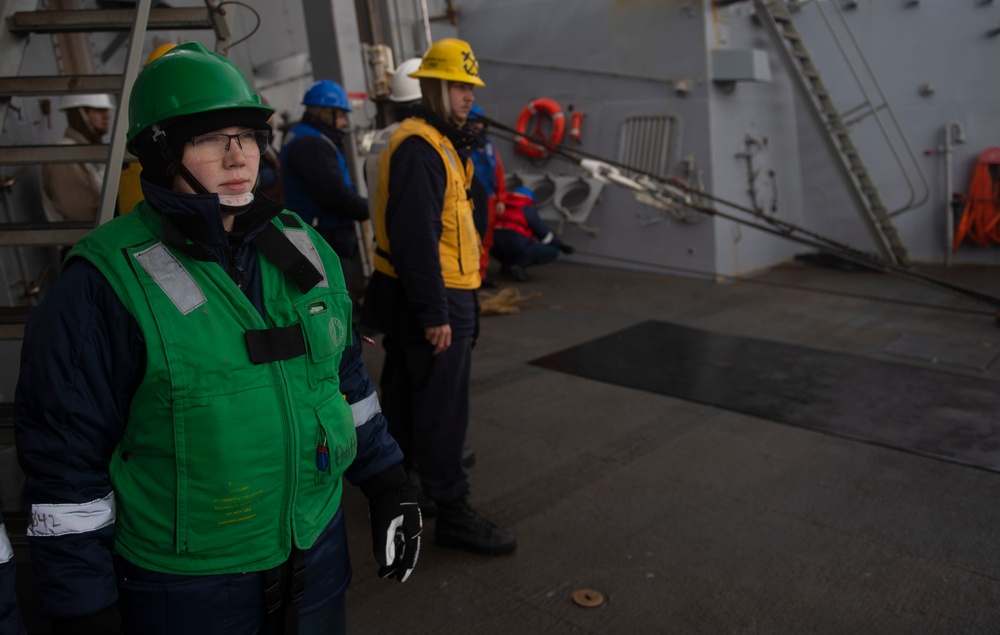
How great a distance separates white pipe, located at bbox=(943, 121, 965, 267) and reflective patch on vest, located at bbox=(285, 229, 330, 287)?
29.0 feet

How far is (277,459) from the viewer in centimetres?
159

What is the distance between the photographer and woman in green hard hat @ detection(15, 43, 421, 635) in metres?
1.44

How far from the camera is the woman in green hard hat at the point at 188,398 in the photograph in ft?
4.72

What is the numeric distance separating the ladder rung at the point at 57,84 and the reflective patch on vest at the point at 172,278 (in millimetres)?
1807

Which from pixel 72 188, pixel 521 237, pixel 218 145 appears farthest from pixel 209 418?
pixel 521 237

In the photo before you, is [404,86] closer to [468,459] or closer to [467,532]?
[468,459]

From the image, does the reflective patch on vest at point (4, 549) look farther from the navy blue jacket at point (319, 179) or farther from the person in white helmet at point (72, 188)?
the navy blue jacket at point (319, 179)

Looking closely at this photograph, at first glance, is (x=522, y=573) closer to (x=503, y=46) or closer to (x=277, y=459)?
(x=277, y=459)

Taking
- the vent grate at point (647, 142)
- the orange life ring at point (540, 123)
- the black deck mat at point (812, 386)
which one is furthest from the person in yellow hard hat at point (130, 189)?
the orange life ring at point (540, 123)

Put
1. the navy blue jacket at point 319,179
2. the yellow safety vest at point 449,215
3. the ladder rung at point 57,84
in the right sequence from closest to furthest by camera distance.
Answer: the ladder rung at point 57,84 < the yellow safety vest at point 449,215 < the navy blue jacket at point 319,179

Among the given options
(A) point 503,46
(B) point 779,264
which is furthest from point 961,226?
(A) point 503,46

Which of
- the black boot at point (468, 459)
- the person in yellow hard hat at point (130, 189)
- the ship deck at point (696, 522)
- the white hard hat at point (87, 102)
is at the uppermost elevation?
the white hard hat at point (87, 102)

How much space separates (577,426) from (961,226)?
20.8ft

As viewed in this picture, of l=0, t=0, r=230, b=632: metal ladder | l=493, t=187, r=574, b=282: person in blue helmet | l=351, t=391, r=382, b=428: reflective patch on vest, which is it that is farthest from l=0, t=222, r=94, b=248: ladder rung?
l=493, t=187, r=574, b=282: person in blue helmet
